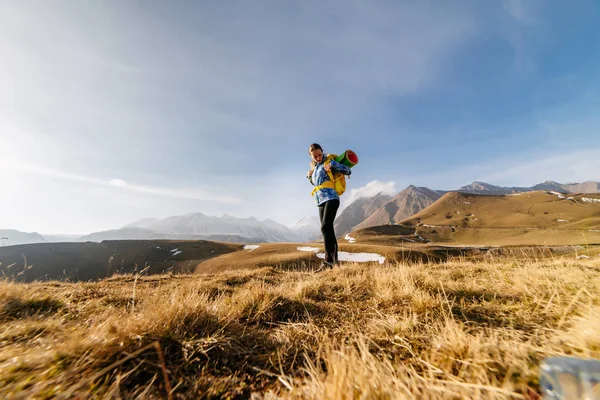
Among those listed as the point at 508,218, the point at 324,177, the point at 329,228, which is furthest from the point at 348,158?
the point at 508,218

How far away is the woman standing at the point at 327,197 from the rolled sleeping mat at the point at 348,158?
7.2 inches

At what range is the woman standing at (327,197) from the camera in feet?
22.0

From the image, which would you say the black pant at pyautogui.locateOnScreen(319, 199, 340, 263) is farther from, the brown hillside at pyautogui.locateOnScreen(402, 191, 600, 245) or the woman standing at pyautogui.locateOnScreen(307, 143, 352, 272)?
the brown hillside at pyautogui.locateOnScreen(402, 191, 600, 245)

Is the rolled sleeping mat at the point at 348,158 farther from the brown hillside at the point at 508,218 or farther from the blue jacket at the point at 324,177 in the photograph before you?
the brown hillside at the point at 508,218

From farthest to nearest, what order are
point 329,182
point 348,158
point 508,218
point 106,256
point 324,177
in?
1. point 508,218
2. point 106,256
3. point 324,177
4. point 329,182
5. point 348,158

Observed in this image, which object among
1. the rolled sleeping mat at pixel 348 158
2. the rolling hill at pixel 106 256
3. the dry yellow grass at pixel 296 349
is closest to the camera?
the dry yellow grass at pixel 296 349

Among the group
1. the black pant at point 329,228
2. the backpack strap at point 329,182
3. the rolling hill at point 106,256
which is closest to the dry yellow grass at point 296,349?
the black pant at point 329,228

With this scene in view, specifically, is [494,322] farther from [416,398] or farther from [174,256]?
[174,256]

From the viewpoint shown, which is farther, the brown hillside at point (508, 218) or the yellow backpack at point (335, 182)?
the brown hillside at point (508, 218)

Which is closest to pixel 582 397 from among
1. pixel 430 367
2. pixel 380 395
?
pixel 430 367

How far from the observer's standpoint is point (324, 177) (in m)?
7.08

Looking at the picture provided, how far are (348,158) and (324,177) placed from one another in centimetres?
91

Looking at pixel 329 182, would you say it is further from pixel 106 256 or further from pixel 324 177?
pixel 106 256

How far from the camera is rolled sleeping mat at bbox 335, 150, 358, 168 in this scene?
6.80m
